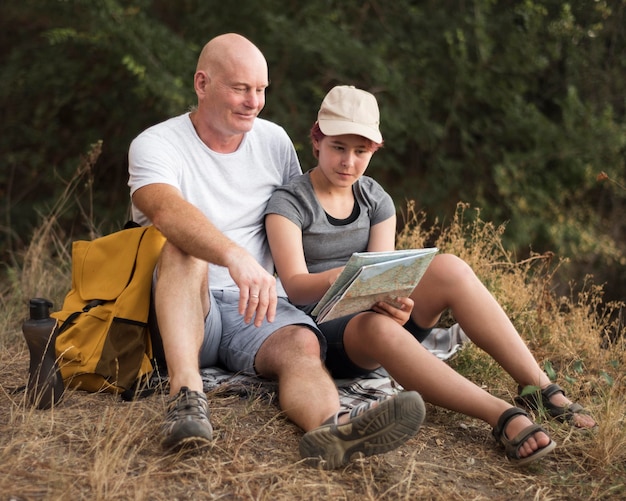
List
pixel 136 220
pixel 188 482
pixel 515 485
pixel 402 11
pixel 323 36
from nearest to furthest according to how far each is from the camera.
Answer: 1. pixel 188 482
2. pixel 515 485
3. pixel 136 220
4. pixel 323 36
5. pixel 402 11

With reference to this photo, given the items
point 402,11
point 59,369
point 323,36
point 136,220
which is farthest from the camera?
point 402,11

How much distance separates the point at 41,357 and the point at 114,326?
0.29 metres

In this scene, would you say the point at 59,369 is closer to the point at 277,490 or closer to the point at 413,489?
the point at 277,490

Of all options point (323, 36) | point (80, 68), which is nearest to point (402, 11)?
point (323, 36)

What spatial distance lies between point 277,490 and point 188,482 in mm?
271

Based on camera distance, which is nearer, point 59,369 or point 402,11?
point 59,369

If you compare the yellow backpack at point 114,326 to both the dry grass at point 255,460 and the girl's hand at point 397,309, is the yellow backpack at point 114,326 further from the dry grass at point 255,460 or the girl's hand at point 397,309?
the girl's hand at point 397,309

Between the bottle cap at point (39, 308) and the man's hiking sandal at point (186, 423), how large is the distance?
59 cm

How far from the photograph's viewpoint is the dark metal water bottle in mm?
2953

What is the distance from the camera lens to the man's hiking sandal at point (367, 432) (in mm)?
2508

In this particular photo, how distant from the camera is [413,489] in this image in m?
2.60

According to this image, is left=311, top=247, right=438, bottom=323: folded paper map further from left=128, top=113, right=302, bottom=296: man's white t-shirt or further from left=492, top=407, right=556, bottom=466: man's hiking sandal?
left=128, top=113, right=302, bottom=296: man's white t-shirt

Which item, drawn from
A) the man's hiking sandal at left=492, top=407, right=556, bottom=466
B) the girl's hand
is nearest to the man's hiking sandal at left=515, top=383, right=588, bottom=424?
the man's hiking sandal at left=492, top=407, right=556, bottom=466

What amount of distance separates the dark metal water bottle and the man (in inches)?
15.6
